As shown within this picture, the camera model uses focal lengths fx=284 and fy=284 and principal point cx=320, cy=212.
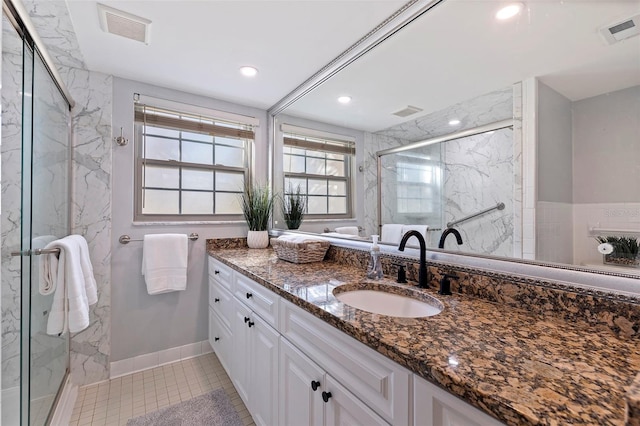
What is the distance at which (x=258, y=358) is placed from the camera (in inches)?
56.6

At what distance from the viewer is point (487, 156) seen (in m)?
1.16

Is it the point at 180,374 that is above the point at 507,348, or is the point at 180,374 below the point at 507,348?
below

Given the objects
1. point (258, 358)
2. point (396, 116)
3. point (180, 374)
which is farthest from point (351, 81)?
point (180, 374)

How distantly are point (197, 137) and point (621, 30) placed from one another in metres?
2.55

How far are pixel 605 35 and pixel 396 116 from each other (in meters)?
0.88

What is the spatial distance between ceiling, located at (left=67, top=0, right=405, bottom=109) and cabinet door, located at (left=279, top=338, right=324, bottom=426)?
1556mm

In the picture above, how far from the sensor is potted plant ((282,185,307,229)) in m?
2.40

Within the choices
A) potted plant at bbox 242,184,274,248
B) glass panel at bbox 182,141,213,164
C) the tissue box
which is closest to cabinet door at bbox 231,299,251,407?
the tissue box

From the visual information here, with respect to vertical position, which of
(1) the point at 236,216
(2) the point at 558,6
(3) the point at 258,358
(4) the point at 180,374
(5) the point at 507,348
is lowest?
(4) the point at 180,374

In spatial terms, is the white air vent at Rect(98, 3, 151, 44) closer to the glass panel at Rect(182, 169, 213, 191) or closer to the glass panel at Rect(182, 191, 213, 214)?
the glass panel at Rect(182, 169, 213, 191)

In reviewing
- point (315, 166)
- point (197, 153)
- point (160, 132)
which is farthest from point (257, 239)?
point (160, 132)

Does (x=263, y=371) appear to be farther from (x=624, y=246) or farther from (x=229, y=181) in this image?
(x=229, y=181)

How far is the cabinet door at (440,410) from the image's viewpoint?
0.54 metres

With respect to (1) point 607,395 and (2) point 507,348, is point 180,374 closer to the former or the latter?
(2) point 507,348
